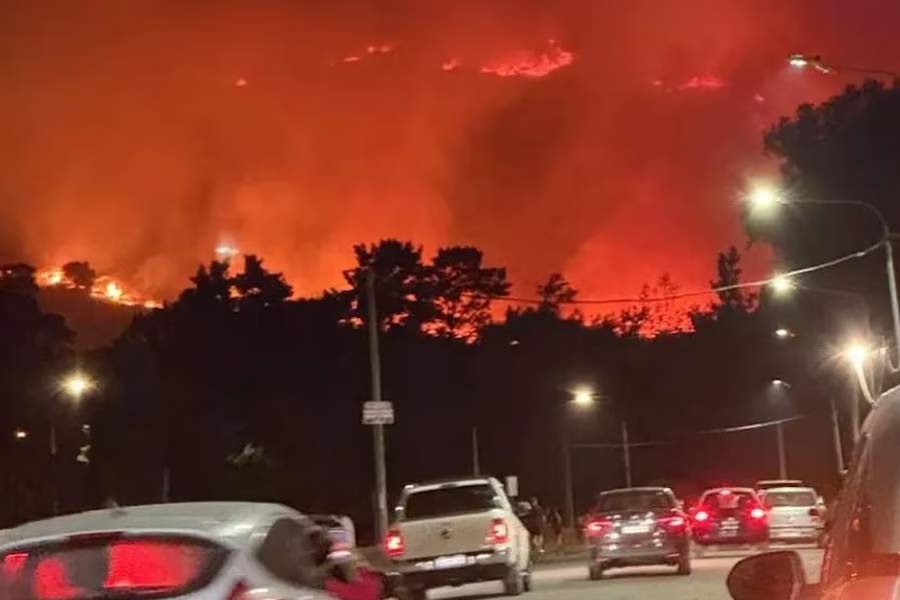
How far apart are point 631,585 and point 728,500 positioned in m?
12.6

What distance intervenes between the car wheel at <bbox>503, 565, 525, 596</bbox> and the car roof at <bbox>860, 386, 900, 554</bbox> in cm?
1978

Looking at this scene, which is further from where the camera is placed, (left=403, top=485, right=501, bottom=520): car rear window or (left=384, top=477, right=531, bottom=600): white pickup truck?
(left=403, top=485, right=501, bottom=520): car rear window

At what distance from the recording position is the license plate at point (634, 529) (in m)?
27.2

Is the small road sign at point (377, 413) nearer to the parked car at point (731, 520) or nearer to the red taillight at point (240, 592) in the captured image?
the parked car at point (731, 520)

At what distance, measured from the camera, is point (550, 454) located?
7438 centimetres

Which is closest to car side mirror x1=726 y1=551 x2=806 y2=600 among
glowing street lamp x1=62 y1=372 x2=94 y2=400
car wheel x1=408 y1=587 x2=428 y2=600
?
car wheel x1=408 y1=587 x2=428 y2=600

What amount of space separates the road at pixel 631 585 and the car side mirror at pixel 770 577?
47.2 ft

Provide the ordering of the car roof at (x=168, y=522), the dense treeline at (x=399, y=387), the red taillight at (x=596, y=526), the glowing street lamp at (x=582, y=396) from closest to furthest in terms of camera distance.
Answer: the car roof at (x=168, y=522)
the red taillight at (x=596, y=526)
the dense treeline at (x=399, y=387)
the glowing street lamp at (x=582, y=396)

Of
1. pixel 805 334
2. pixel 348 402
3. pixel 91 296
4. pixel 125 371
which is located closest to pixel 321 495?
pixel 348 402

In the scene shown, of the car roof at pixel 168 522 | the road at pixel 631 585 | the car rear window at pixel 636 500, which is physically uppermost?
the car rear window at pixel 636 500

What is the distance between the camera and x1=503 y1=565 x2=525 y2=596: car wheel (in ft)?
77.3

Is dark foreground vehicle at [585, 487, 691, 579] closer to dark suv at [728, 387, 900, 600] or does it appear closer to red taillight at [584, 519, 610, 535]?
red taillight at [584, 519, 610, 535]

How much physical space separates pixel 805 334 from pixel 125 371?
30951 millimetres

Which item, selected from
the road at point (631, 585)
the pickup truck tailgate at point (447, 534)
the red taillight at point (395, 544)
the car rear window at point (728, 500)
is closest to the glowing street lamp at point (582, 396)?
the car rear window at point (728, 500)
